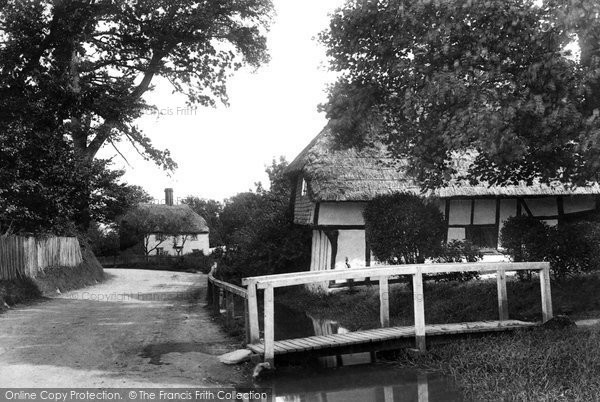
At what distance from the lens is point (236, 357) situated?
8336mm

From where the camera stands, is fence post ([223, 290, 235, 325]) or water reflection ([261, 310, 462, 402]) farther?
fence post ([223, 290, 235, 325])

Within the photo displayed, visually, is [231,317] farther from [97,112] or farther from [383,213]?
[97,112]

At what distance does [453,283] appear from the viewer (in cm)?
1537

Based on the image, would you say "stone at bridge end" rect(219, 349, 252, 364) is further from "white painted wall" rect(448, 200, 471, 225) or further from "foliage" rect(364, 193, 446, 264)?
"white painted wall" rect(448, 200, 471, 225)

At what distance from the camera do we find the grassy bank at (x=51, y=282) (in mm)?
14964

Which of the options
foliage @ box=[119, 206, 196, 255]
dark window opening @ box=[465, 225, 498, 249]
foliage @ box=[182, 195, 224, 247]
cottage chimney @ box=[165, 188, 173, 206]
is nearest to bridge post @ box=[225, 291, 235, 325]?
dark window opening @ box=[465, 225, 498, 249]

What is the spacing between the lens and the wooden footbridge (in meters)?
7.98

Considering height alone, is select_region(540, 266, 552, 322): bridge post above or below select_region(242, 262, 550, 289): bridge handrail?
below

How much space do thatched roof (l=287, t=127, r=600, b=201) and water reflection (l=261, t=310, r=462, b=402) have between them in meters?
8.53

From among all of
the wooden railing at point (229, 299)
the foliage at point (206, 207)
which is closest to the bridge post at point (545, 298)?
the wooden railing at point (229, 299)

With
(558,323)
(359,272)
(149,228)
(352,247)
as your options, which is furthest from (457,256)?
(149,228)

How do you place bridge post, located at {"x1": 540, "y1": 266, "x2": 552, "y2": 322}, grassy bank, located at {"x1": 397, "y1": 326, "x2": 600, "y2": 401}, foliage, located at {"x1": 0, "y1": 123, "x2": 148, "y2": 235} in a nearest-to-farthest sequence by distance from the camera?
grassy bank, located at {"x1": 397, "y1": 326, "x2": 600, "y2": 401}
bridge post, located at {"x1": 540, "y1": 266, "x2": 552, "y2": 322}
foliage, located at {"x1": 0, "y1": 123, "x2": 148, "y2": 235}

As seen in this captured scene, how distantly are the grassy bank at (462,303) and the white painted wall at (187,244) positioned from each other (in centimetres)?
4697

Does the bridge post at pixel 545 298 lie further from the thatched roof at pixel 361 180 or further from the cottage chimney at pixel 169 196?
the cottage chimney at pixel 169 196
